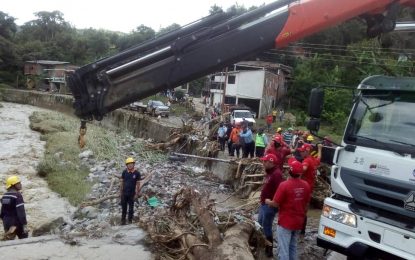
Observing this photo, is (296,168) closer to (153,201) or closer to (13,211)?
(13,211)

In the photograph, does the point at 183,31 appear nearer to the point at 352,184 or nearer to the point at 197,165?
the point at 352,184

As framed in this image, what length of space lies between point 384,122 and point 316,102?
918 millimetres

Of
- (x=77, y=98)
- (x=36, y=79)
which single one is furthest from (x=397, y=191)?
(x=36, y=79)

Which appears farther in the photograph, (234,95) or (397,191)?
(234,95)

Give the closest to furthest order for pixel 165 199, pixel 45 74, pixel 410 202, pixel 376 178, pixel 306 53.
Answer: pixel 410 202, pixel 376 178, pixel 165 199, pixel 306 53, pixel 45 74

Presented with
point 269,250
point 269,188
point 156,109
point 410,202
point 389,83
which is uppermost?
point 389,83

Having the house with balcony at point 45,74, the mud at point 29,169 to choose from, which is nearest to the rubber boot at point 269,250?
the mud at point 29,169

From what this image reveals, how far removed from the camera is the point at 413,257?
4883 millimetres

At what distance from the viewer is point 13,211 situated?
24.4ft

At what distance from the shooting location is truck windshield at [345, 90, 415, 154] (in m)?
5.37

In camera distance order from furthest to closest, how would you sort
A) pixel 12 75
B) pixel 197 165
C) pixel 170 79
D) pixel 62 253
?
1. pixel 12 75
2. pixel 197 165
3. pixel 62 253
4. pixel 170 79

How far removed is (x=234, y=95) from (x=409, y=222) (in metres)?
39.0

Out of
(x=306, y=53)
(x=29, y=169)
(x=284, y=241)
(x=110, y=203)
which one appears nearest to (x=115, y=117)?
(x=29, y=169)

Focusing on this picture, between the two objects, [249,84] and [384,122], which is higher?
[249,84]
